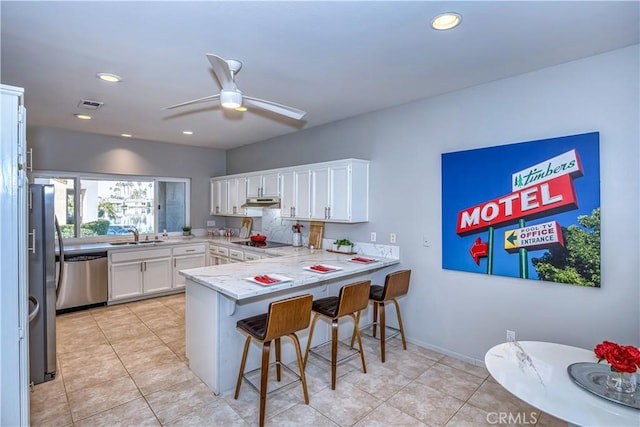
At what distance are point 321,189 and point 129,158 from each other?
3497 millimetres

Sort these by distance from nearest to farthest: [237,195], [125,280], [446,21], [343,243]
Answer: [446,21] < [343,243] < [125,280] < [237,195]

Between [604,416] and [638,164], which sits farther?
[638,164]

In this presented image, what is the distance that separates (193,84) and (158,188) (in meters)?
3.53

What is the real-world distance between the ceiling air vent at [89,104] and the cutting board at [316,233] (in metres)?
2.89

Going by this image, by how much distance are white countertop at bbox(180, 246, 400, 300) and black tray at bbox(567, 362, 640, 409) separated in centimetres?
177

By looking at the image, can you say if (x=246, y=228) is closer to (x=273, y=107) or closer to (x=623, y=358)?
(x=273, y=107)

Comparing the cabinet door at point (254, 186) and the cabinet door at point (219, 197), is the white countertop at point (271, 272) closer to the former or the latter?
the cabinet door at point (254, 186)

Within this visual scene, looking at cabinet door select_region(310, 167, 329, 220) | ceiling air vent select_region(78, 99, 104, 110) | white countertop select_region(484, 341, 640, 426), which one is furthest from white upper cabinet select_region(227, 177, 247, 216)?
white countertop select_region(484, 341, 640, 426)

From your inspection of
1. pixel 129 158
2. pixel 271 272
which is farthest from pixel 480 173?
pixel 129 158

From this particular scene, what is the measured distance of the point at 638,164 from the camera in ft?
7.43

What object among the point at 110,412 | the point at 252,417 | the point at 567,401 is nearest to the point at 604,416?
the point at 567,401

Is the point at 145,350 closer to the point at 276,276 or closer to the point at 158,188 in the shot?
the point at 276,276

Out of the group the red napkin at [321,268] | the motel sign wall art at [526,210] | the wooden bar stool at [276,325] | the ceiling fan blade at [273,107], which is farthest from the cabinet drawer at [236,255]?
the motel sign wall art at [526,210]

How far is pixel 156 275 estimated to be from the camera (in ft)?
17.0
